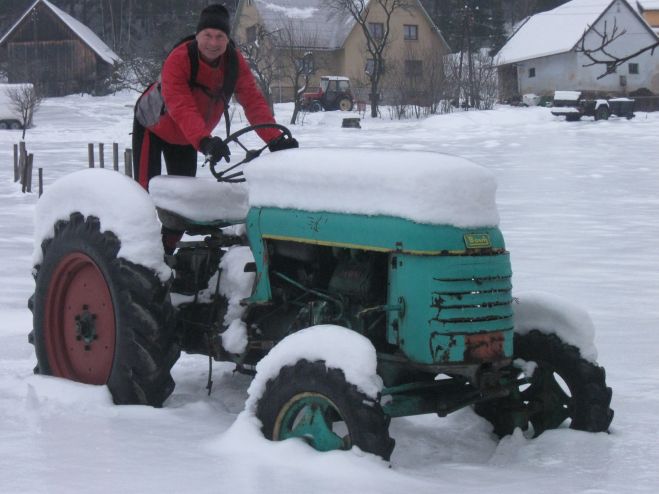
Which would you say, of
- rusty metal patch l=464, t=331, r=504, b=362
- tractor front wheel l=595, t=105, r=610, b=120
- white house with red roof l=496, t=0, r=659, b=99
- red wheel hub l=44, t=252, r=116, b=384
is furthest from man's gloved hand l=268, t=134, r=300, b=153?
white house with red roof l=496, t=0, r=659, b=99

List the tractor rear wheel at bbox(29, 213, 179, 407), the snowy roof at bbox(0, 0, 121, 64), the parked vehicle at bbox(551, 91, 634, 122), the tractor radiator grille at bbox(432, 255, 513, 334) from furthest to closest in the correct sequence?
the snowy roof at bbox(0, 0, 121, 64)
the parked vehicle at bbox(551, 91, 634, 122)
the tractor rear wheel at bbox(29, 213, 179, 407)
the tractor radiator grille at bbox(432, 255, 513, 334)

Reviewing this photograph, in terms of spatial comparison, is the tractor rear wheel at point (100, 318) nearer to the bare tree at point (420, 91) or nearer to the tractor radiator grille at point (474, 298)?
the tractor radiator grille at point (474, 298)

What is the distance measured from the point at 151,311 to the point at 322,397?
1119 mm

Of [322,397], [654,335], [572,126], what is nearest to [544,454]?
[322,397]

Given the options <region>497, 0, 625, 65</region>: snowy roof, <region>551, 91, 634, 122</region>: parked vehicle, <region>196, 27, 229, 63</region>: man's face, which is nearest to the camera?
<region>196, 27, 229, 63</region>: man's face

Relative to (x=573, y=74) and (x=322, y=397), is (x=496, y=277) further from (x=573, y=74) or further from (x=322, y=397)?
(x=573, y=74)

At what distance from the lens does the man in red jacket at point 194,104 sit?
489cm

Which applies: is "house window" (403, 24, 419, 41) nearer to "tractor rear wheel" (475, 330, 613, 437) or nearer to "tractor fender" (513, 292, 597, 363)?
"tractor fender" (513, 292, 597, 363)

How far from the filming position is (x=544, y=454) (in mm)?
4113

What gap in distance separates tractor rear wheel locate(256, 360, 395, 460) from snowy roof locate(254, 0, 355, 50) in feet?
182

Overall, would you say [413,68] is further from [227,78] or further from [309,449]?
[309,449]

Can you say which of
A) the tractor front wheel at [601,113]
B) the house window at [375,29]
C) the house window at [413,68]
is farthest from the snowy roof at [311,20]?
the tractor front wheel at [601,113]

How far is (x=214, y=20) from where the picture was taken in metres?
5.08

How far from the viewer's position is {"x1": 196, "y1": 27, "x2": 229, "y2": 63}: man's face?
505 cm
